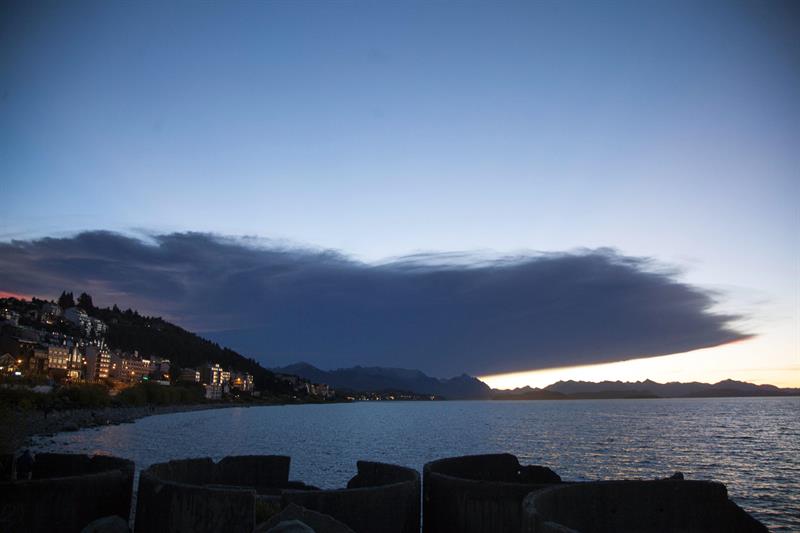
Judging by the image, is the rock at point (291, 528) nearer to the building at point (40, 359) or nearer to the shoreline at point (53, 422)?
the shoreline at point (53, 422)

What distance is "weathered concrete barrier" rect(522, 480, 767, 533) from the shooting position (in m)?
11.4

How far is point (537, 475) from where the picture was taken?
1723cm

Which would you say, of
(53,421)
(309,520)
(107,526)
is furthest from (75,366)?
(309,520)

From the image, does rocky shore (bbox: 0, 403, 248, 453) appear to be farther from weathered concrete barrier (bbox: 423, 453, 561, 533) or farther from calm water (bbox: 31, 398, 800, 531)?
weathered concrete barrier (bbox: 423, 453, 561, 533)

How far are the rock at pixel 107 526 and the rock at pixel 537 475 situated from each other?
9.88m

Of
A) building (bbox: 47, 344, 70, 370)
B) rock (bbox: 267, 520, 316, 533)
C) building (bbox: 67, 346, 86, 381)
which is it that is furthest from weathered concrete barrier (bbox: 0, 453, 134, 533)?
building (bbox: 67, 346, 86, 381)

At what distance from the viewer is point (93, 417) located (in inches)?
3570

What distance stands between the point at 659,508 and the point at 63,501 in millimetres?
10866

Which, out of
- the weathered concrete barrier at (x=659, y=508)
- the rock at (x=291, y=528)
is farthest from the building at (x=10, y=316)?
the weathered concrete barrier at (x=659, y=508)

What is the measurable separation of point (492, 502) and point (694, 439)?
72.8m

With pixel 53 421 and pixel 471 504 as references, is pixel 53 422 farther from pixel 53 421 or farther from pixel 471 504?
pixel 471 504

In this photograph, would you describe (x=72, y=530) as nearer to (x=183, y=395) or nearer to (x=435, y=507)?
(x=435, y=507)

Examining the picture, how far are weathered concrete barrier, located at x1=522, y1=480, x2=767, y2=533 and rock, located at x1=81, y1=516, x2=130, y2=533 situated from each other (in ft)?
26.5

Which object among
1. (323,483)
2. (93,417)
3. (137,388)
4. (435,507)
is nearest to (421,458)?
(323,483)
